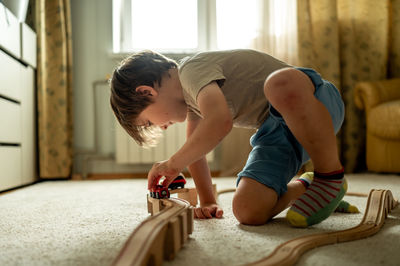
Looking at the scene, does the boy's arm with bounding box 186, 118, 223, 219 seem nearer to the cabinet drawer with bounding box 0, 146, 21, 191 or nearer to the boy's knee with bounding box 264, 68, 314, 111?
the boy's knee with bounding box 264, 68, 314, 111

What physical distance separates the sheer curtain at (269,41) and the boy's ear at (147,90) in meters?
1.51

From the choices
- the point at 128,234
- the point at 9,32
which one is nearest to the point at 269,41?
the point at 9,32

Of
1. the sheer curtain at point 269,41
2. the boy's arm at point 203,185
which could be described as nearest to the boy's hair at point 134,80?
the boy's arm at point 203,185

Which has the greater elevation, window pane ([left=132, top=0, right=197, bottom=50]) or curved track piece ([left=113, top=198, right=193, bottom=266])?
window pane ([left=132, top=0, right=197, bottom=50])

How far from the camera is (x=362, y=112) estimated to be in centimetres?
238

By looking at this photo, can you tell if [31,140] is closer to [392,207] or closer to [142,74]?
[142,74]

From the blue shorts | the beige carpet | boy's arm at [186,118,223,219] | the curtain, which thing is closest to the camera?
the beige carpet

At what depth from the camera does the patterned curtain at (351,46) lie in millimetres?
2303

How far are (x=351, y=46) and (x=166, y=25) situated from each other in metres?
1.22

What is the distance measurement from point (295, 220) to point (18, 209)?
810mm

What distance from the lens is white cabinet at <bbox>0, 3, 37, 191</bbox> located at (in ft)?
5.42

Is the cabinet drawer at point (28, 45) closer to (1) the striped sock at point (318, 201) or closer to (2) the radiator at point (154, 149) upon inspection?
(2) the radiator at point (154, 149)

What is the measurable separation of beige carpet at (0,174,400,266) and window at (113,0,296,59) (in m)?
1.57

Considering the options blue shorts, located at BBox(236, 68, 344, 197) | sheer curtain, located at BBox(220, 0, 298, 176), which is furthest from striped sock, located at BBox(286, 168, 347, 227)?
sheer curtain, located at BBox(220, 0, 298, 176)
